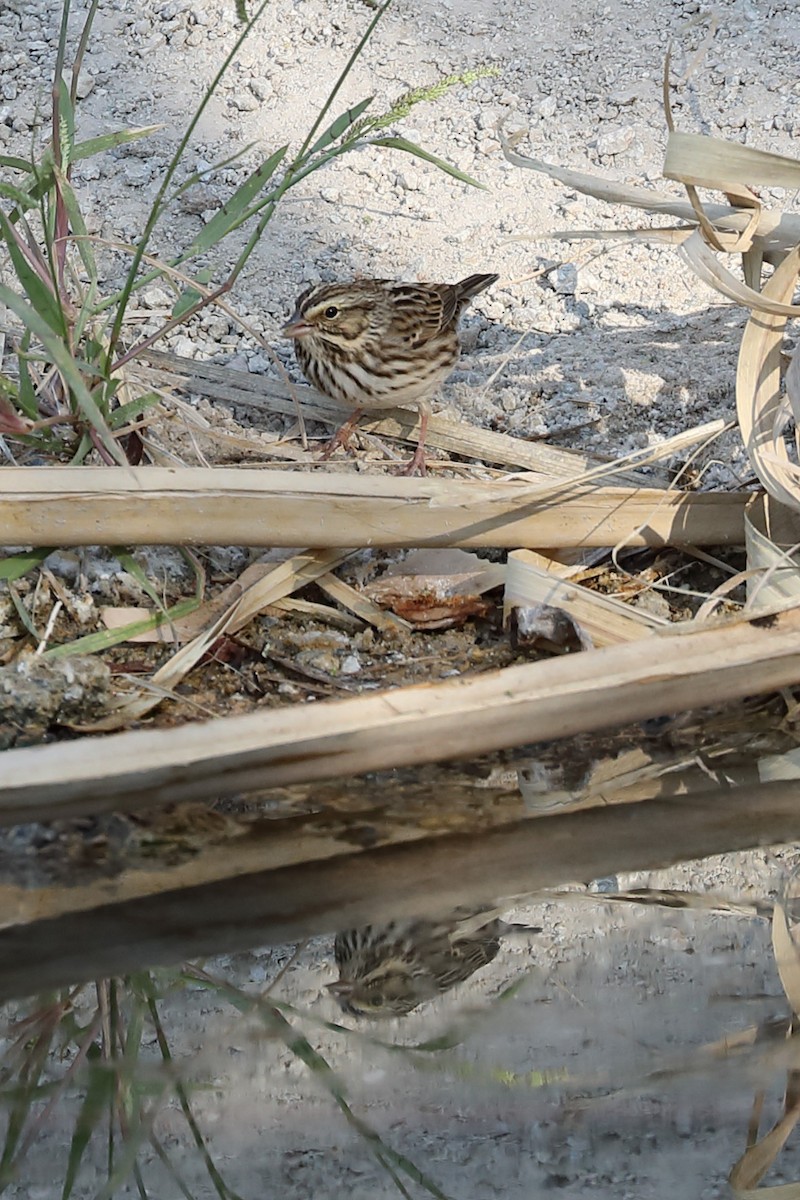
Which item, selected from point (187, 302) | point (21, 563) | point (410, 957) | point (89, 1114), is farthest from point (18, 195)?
point (89, 1114)

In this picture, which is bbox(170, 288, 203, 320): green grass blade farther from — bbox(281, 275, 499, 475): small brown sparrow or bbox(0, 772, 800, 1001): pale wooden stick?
bbox(0, 772, 800, 1001): pale wooden stick

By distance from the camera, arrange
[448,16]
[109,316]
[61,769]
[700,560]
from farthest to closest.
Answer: [448,16] < [109,316] < [700,560] < [61,769]

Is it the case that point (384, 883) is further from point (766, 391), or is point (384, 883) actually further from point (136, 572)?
point (766, 391)

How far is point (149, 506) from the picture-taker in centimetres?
379

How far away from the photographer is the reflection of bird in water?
2967 mm

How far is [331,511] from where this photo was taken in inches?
154

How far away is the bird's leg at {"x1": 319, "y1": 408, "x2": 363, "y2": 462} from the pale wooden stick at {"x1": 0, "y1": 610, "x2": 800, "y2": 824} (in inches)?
54.2

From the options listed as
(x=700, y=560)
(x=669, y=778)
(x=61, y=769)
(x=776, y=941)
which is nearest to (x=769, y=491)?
(x=700, y=560)

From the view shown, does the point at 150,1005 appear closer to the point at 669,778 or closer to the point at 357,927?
the point at 357,927

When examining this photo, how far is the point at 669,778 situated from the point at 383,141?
180 cm

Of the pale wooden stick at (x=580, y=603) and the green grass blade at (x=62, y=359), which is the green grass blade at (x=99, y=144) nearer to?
the green grass blade at (x=62, y=359)

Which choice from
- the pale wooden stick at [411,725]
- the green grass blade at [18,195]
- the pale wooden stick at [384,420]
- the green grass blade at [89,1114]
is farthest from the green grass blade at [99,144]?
the green grass blade at [89,1114]

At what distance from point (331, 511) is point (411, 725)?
31.5 inches

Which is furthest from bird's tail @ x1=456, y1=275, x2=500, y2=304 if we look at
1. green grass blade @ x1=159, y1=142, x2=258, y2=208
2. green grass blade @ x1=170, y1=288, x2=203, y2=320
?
green grass blade @ x1=170, y1=288, x2=203, y2=320
